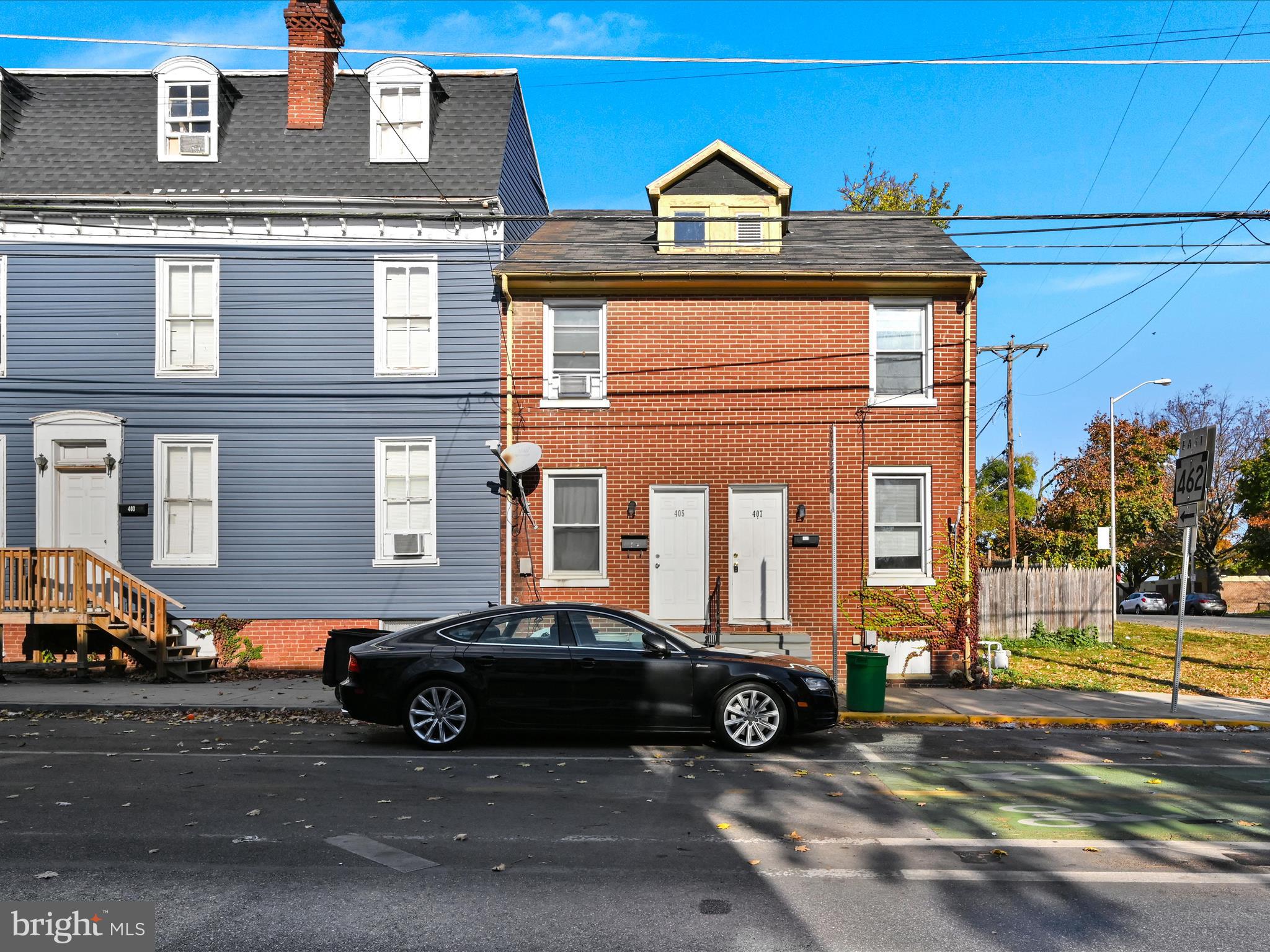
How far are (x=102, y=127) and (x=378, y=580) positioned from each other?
33.0 feet

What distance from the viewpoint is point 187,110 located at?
18516 millimetres

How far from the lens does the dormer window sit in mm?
18359

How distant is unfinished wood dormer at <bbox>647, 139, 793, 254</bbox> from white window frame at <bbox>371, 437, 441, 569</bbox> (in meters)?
5.52

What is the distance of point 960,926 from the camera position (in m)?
5.32

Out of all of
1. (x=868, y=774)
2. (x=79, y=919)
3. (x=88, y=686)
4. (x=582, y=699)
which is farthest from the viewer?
→ (x=88, y=686)

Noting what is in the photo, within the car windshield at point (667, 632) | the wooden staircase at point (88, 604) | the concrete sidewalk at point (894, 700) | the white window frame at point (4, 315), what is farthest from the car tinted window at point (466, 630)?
the white window frame at point (4, 315)

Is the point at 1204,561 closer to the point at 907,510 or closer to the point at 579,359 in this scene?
the point at 907,510

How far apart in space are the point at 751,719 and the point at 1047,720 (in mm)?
4608

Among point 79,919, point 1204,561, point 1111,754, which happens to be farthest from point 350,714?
point 1204,561

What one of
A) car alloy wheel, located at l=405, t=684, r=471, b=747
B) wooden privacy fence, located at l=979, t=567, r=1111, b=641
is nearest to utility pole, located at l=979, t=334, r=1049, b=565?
wooden privacy fence, located at l=979, t=567, r=1111, b=641

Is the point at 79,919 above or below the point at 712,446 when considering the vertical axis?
below

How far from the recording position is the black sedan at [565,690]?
10273 millimetres

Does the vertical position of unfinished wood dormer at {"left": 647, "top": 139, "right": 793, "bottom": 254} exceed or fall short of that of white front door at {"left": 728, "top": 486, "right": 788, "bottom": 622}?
it exceeds it

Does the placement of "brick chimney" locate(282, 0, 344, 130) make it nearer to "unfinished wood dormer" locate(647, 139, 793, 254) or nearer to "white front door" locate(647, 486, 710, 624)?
"unfinished wood dormer" locate(647, 139, 793, 254)
